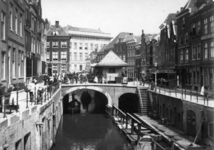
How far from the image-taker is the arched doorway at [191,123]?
20514 millimetres

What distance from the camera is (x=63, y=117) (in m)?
33.7

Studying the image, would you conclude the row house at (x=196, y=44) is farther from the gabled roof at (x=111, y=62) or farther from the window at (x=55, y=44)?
the window at (x=55, y=44)

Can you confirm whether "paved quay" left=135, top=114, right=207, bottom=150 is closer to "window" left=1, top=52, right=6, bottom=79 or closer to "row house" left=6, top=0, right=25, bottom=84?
"window" left=1, top=52, right=6, bottom=79

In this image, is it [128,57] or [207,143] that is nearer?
[207,143]

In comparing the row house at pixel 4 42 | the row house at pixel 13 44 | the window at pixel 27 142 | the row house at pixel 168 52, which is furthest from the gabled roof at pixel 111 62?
the window at pixel 27 142

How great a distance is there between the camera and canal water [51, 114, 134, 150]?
21.6 m

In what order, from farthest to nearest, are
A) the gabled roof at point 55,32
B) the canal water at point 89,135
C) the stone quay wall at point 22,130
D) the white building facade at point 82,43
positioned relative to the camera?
1. the white building facade at point 82,43
2. the gabled roof at point 55,32
3. the canal water at point 89,135
4. the stone quay wall at point 22,130

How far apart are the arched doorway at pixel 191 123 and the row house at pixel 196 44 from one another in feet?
20.3

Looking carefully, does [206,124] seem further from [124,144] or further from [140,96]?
[140,96]

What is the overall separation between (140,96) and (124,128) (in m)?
9.01

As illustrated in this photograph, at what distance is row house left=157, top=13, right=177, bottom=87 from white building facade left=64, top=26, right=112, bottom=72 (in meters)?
36.2

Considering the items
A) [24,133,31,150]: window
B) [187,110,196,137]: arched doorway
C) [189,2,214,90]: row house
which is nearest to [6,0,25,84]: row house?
[24,133,31,150]: window

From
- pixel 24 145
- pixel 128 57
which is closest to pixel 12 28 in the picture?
pixel 24 145

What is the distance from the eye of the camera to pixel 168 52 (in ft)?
137
